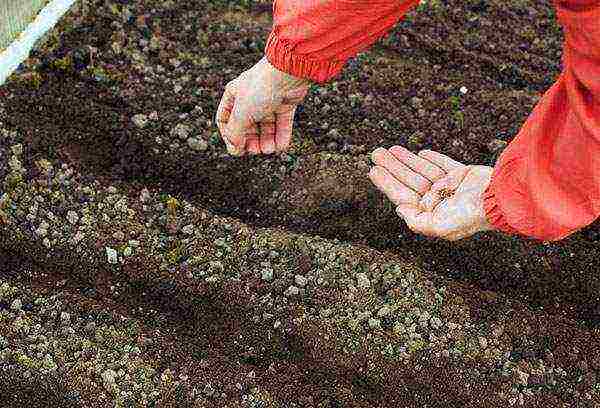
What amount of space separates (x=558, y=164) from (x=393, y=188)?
0.55 meters

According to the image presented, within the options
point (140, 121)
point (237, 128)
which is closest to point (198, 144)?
point (140, 121)

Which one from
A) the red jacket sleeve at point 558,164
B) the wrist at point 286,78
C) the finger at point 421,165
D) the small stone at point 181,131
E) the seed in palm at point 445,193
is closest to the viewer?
the red jacket sleeve at point 558,164

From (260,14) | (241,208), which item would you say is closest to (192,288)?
(241,208)

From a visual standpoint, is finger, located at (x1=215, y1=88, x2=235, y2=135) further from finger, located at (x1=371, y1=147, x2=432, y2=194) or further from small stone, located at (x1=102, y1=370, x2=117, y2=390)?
small stone, located at (x1=102, y1=370, x2=117, y2=390)

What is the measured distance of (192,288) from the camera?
2.18 m

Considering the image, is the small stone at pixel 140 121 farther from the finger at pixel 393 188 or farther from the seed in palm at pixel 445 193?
the seed in palm at pixel 445 193

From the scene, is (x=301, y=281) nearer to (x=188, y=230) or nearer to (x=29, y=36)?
(x=188, y=230)

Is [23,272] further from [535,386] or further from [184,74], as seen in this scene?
[535,386]

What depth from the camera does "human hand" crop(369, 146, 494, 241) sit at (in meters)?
1.76

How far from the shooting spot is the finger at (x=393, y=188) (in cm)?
195

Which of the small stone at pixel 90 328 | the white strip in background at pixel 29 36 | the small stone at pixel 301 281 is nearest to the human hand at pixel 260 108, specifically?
the small stone at pixel 301 281

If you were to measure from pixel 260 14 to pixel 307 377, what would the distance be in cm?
132

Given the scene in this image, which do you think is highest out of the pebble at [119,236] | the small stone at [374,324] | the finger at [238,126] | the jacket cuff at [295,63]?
the jacket cuff at [295,63]

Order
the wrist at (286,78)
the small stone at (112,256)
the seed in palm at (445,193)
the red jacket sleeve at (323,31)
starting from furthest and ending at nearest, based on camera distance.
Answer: the small stone at (112,256), the seed in palm at (445,193), the wrist at (286,78), the red jacket sleeve at (323,31)
